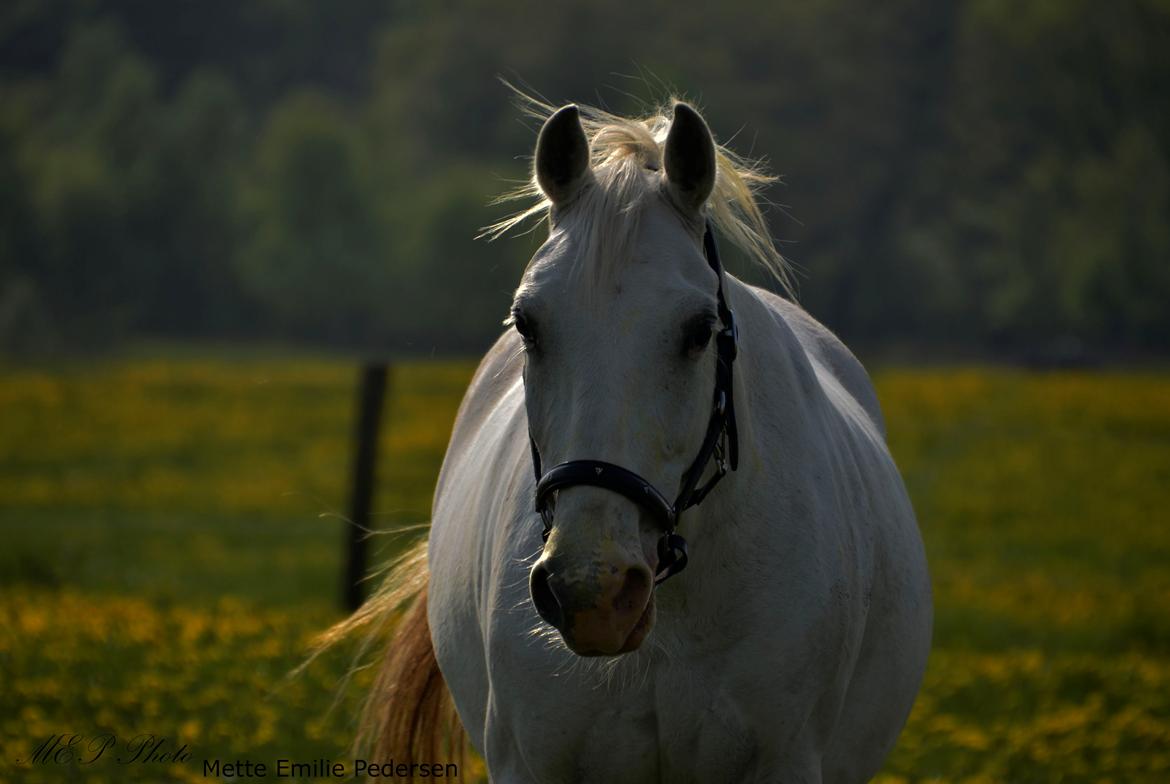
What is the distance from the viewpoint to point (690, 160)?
2.72m

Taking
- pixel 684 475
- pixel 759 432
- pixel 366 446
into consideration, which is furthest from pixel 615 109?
pixel 684 475

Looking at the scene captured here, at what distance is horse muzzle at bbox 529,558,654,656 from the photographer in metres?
2.35

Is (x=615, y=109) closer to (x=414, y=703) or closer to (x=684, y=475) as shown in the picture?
(x=414, y=703)

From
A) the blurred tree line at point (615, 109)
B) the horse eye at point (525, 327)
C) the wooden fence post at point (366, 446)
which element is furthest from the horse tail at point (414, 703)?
the blurred tree line at point (615, 109)

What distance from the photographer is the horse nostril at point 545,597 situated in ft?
7.88

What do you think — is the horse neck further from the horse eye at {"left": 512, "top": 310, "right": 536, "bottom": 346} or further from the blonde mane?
the horse eye at {"left": 512, "top": 310, "right": 536, "bottom": 346}

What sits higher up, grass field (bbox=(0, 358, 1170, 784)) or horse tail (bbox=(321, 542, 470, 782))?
horse tail (bbox=(321, 542, 470, 782))

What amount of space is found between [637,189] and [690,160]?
0.12 m

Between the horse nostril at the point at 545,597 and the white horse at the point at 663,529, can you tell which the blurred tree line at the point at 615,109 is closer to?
the white horse at the point at 663,529

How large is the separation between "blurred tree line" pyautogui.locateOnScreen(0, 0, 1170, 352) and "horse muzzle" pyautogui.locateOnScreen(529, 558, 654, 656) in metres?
31.4

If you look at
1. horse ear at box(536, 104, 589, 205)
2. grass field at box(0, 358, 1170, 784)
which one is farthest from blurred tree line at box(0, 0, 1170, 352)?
horse ear at box(536, 104, 589, 205)

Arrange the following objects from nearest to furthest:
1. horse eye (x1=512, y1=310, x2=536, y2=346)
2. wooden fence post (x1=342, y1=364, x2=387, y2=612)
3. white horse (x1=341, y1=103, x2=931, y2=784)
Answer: white horse (x1=341, y1=103, x2=931, y2=784) → horse eye (x1=512, y1=310, x2=536, y2=346) → wooden fence post (x1=342, y1=364, x2=387, y2=612)

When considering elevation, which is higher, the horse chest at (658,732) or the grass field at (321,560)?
the horse chest at (658,732)

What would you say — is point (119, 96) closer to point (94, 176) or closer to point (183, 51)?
point (94, 176)
